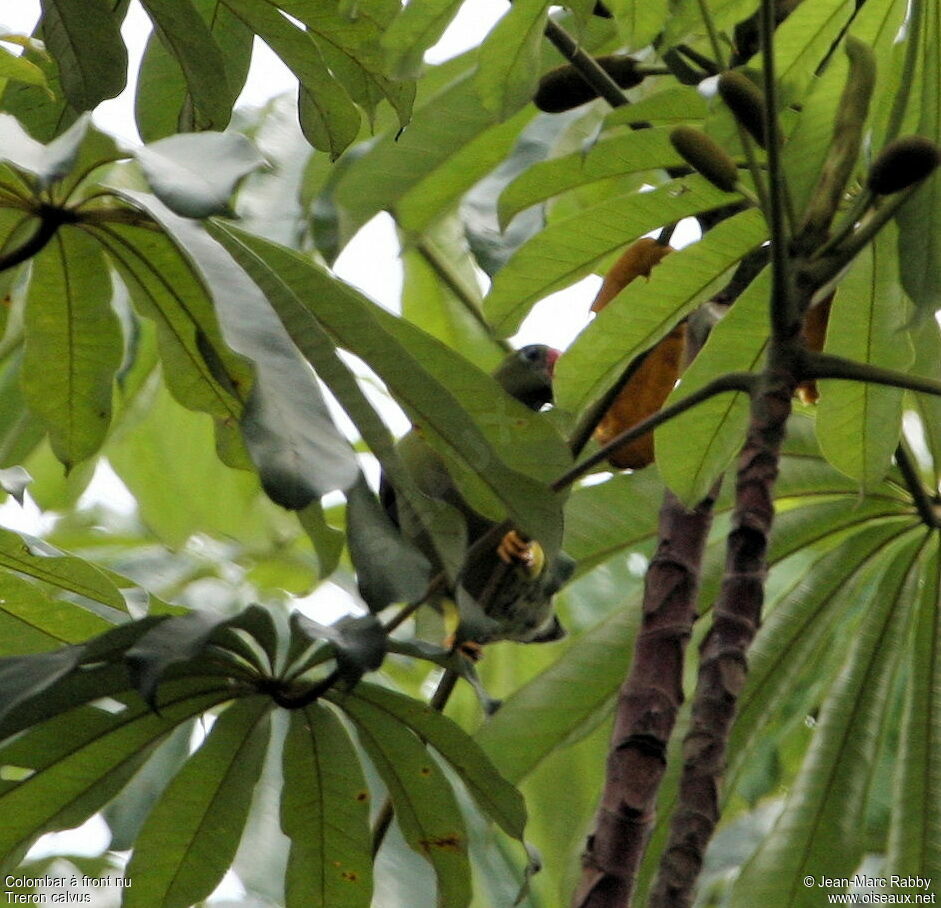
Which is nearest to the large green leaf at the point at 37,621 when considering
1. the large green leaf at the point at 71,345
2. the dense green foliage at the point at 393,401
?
the dense green foliage at the point at 393,401

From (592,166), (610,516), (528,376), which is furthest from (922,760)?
(528,376)

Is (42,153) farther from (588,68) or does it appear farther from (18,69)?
(588,68)

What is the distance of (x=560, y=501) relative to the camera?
0.84 meters

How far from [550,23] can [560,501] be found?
43 centimetres

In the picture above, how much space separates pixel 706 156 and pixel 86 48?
0.50m

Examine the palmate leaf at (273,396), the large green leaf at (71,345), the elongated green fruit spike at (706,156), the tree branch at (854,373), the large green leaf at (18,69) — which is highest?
the large green leaf at (18,69)

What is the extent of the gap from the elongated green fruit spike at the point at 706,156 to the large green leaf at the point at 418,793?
421 mm

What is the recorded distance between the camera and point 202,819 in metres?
0.96

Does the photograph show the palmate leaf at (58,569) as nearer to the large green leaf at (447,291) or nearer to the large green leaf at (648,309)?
the large green leaf at (648,309)

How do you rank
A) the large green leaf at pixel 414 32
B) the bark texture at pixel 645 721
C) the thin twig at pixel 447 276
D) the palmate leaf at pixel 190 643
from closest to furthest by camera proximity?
the palmate leaf at pixel 190 643 < the bark texture at pixel 645 721 < the large green leaf at pixel 414 32 < the thin twig at pixel 447 276

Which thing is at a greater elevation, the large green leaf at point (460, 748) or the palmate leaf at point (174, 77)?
the palmate leaf at point (174, 77)

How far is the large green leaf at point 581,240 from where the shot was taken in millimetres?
1044

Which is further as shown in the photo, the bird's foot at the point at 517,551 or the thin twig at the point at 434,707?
the bird's foot at the point at 517,551

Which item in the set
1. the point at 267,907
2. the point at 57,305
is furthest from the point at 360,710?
the point at 267,907
